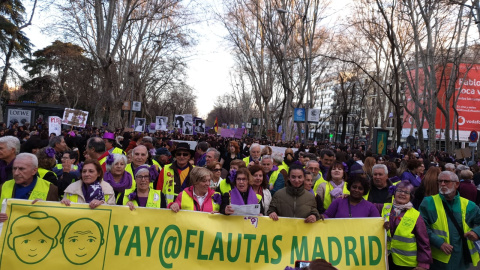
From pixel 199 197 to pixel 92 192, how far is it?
1076mm

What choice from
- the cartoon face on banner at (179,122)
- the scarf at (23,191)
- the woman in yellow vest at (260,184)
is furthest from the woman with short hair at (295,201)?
the cartoon face on banner at (179,122)

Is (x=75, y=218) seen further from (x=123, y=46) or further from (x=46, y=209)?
(x=123, y=46)

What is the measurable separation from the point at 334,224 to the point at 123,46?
26.7 m

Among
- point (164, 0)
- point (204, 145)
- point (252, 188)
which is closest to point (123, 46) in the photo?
point (164, 0)

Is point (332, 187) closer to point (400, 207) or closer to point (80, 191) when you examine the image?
point (400, 207)

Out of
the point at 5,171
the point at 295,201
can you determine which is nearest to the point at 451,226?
the point at 295,201

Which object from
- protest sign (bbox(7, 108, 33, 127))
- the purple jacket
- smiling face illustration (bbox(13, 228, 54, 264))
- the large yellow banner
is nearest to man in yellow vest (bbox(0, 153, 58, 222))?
the large yellow banner

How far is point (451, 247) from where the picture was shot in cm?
454

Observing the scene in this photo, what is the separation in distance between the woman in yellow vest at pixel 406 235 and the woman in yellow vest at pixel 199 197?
1769 mm

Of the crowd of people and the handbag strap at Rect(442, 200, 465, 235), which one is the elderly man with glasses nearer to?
the crowd of people

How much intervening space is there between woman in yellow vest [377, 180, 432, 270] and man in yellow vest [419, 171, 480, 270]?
0.21 m

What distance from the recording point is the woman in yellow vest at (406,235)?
4445 millimetres

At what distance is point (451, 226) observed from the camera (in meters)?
4.66

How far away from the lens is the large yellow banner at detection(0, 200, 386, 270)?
170 inches
